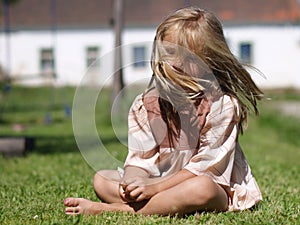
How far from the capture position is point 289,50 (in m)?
29.1

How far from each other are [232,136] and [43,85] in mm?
25857

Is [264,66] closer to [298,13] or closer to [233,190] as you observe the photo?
[298,13]

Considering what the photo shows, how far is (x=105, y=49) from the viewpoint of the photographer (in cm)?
2956

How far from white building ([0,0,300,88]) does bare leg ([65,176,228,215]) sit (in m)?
24.3

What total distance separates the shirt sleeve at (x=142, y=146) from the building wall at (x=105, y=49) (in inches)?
953

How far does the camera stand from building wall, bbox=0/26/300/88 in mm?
29125

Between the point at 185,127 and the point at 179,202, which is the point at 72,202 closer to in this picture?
the point at 179,202

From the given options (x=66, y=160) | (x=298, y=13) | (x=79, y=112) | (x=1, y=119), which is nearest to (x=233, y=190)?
(x=79, y=112)

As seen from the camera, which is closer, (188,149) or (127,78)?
(188,149)

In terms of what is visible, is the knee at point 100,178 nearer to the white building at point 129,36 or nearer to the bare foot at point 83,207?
the bare foot at point 83,207

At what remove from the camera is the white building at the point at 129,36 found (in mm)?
29188

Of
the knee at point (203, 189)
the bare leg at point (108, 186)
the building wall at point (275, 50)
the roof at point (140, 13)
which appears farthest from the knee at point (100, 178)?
the roof at point (140, 13)

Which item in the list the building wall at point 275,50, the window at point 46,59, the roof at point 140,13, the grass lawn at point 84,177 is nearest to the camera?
the grass lawn at point 84,177

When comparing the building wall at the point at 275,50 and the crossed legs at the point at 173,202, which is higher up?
the crossed legs at the point at 173,202
